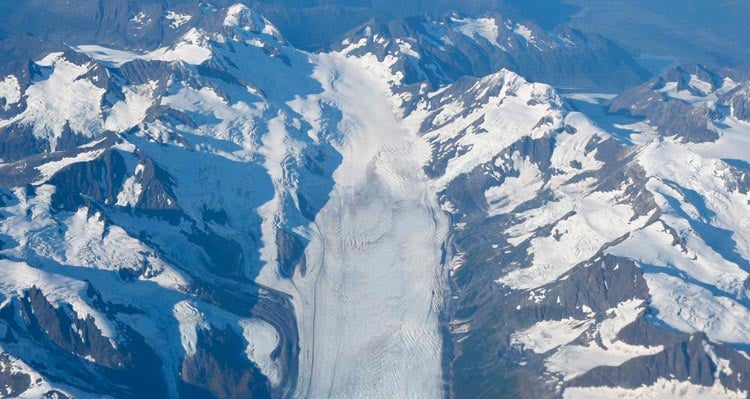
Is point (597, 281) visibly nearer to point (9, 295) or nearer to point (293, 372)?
point (293, 372)

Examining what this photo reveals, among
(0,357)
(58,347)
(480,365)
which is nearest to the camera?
(0,357)

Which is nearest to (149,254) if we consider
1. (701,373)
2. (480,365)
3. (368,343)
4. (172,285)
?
(172,285)

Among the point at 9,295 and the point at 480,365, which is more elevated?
the point at 9,295

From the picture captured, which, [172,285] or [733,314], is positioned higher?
[733,314]

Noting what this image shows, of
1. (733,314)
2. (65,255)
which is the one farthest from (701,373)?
(65,255)

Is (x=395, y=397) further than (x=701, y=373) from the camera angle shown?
Yes

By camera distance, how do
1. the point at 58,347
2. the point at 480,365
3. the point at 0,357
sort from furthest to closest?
the point at 480,365, the point at 58,347, the point at 0,357

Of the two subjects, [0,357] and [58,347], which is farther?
[58,347]

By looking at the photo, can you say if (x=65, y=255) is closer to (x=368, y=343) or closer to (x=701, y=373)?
(x=368, y=343)
